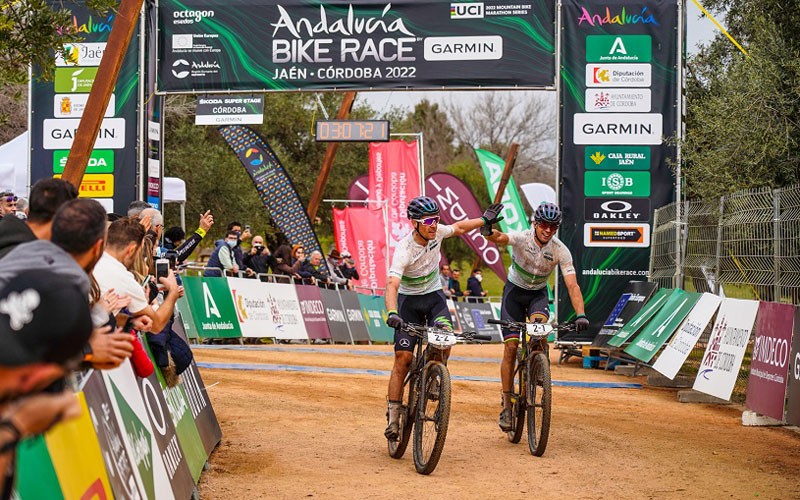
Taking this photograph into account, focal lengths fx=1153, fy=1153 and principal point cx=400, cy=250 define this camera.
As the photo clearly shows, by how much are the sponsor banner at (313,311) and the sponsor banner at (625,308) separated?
7.26m

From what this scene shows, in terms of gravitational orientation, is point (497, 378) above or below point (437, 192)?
below

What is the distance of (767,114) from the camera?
14602 millimetres

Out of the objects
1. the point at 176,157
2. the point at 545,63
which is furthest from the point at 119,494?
the point at 176,157

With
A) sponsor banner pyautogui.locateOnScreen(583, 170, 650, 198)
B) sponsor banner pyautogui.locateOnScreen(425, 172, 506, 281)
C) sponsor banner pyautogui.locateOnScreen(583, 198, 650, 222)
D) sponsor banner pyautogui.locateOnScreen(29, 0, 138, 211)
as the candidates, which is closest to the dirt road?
sponsor banner pyautogui.locateOnScreen(583, 198, 650, 222)

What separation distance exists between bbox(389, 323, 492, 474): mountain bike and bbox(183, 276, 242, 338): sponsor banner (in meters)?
11.3

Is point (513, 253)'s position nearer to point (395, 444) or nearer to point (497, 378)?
point (395, 444)

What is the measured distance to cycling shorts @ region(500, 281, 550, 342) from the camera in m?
10.3

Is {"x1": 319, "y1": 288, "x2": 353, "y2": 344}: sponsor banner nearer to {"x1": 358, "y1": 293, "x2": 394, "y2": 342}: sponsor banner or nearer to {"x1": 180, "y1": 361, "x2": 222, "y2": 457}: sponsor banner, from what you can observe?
{"x1": 358, "y1": 293, "x2": 394, "y2": 342}: sponsor banner

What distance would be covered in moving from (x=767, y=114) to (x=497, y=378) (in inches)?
210

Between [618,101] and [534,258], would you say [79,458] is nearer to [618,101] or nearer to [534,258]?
[534,258]

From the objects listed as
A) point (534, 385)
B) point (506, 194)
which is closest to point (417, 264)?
point (534, 385)

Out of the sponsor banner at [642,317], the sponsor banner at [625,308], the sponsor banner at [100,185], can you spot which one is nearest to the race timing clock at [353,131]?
the sponsor banner at [100,185]

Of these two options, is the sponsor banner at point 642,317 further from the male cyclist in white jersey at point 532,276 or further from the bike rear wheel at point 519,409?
the bike rear wheel at point 519,409

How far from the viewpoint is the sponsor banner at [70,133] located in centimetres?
1941
